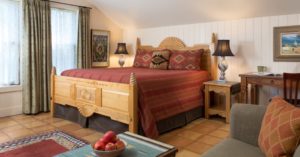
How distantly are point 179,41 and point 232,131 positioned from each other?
121 inches

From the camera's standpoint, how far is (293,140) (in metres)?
1.31

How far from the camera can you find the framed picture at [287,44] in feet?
11.3

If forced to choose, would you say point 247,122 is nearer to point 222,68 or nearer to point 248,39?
point 222,68

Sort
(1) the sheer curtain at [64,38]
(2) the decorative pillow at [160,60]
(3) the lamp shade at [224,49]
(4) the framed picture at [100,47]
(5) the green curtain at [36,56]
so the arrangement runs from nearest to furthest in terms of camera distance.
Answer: (3) the lamp shade at [224,49]
(5) the green curtain at [36,56]
(2) the decorative pillow at [160,60]
(1) the sheer curtain at [64,38]
(4) the framed picture at [100,47]

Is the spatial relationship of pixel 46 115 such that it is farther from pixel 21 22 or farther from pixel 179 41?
pixel 179 41

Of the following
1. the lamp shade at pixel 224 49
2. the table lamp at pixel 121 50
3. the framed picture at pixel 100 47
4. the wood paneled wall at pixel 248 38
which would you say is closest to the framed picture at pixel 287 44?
the wood paneled wall at pixel 248 38

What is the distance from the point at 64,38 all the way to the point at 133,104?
265cm

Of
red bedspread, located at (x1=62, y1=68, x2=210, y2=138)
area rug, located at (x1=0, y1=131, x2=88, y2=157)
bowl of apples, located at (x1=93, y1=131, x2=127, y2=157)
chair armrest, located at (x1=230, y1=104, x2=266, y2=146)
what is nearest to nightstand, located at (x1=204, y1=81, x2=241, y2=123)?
red bedspread, located at (x1=62, y1=68, x2=210, y2=138)

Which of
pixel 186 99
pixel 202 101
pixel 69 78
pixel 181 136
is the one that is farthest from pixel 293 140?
pixel 69 78

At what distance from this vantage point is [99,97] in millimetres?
3168

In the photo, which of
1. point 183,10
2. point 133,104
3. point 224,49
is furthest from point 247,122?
point 183,10

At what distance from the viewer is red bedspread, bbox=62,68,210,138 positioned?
111 inches

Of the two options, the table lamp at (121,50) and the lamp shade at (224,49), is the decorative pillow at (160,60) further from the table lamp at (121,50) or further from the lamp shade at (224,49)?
the table lamp at (121,50)

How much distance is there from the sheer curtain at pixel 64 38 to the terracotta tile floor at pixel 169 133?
3.93 feet
